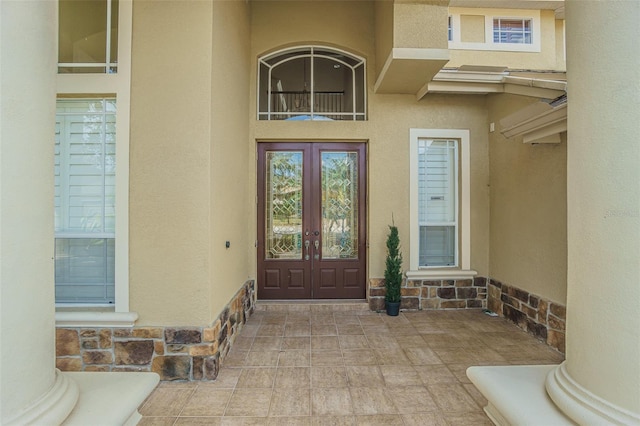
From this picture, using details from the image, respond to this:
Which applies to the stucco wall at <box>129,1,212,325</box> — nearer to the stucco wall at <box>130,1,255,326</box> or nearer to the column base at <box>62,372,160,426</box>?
the stucco wall at <box>130,1,255,326</box>

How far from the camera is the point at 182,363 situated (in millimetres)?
2809

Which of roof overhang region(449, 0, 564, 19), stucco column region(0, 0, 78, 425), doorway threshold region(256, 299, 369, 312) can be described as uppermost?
roof overhang region(449, 0, 564, 19)

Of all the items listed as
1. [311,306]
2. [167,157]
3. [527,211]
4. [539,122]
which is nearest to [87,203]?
[167,157]

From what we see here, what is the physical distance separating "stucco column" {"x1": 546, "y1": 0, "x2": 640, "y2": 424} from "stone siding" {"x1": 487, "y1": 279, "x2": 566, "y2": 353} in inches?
108

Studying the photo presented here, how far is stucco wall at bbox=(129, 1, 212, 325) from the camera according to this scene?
9.18ft

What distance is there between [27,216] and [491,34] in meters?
7.20

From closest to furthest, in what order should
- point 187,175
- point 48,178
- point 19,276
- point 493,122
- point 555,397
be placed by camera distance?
point 19,276
point 48,178
point 555,397
point 187,175
point 493,122

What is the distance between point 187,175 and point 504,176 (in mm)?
4108

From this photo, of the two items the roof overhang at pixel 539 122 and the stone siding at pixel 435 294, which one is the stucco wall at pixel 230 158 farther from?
the roof overhang at pixel 539 122

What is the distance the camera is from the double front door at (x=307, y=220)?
15.9ft

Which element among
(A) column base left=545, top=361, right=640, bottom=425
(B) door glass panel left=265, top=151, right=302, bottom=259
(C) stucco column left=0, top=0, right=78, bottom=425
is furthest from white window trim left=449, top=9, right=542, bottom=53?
(C) stucco column left=0, top=0, right=78, bottom=425

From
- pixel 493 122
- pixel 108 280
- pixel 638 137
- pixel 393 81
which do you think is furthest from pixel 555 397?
pixel 493 122

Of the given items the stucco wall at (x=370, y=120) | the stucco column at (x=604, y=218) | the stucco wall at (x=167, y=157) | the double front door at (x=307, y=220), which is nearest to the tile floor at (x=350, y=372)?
the double front door at (x=307, y=220)

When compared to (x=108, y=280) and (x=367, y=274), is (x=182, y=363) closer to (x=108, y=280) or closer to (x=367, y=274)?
(x=108, y=280)
